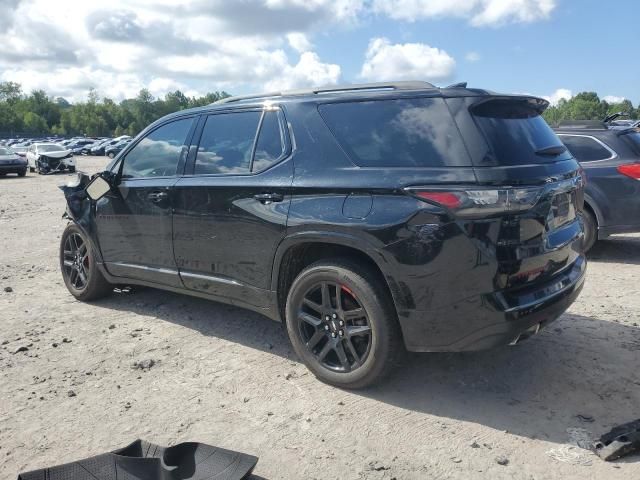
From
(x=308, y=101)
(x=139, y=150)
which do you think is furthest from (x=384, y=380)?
(x=139, y=150)

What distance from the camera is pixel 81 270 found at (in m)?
5.62

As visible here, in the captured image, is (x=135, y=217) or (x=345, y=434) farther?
(x=135, y=217)

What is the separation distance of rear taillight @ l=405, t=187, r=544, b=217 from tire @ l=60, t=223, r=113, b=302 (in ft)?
12.2

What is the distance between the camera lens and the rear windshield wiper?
347cm

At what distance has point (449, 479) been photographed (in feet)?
8.97

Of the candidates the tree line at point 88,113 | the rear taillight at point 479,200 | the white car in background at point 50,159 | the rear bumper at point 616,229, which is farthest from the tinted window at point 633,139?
the tree line at point 88,113

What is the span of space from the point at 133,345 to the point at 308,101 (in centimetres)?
240

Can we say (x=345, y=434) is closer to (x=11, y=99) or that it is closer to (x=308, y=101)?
(x=308, y=101)

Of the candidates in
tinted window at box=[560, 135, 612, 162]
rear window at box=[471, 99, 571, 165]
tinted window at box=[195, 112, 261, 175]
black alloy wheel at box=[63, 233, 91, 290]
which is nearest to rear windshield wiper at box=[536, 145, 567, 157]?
rear window at box=[471, 99, 571, 165]

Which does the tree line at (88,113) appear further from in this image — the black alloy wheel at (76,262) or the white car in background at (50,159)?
the black alloy wheel at (76,262)

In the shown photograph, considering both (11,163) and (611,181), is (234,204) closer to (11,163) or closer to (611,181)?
(611,181)

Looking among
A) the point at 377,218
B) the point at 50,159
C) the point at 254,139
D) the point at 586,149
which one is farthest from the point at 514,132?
the point at 50,159

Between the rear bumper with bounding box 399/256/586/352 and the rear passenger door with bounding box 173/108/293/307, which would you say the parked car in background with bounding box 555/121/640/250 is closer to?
the rear bumper with bounding box 399/256/586/352

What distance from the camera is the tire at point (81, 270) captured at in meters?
5.46
